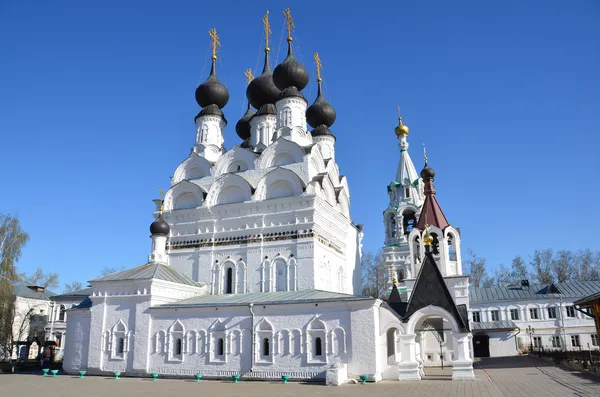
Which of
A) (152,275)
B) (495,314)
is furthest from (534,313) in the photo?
(152,275)

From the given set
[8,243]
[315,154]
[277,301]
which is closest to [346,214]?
[315,154]

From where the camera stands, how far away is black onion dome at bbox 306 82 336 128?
23938mm

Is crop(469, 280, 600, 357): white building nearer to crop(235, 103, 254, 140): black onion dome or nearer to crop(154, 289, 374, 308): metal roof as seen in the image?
crop(154, 289, 374, 308): metal roof

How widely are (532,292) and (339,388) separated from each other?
22.6 meters

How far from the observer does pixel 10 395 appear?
11.1 metres

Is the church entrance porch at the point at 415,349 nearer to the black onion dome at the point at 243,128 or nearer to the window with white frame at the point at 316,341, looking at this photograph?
the window with white frame at the point at 316,341

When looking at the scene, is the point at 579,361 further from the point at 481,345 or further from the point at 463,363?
the point at 481,345

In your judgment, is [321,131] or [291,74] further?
[321,131]

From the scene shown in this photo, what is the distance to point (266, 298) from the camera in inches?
617

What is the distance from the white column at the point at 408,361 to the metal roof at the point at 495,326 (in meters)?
15.5

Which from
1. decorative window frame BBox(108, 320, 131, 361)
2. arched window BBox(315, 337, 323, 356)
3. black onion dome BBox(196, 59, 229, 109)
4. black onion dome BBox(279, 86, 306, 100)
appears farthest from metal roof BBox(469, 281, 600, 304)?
decorative window frame BBox(108, 320, 131, 361)

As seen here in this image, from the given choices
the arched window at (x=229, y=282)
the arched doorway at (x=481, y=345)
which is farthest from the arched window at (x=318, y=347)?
the arched doorway at (x=481, y=345)

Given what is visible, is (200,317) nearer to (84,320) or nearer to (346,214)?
(84,320)

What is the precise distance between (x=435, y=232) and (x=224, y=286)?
889 cm
